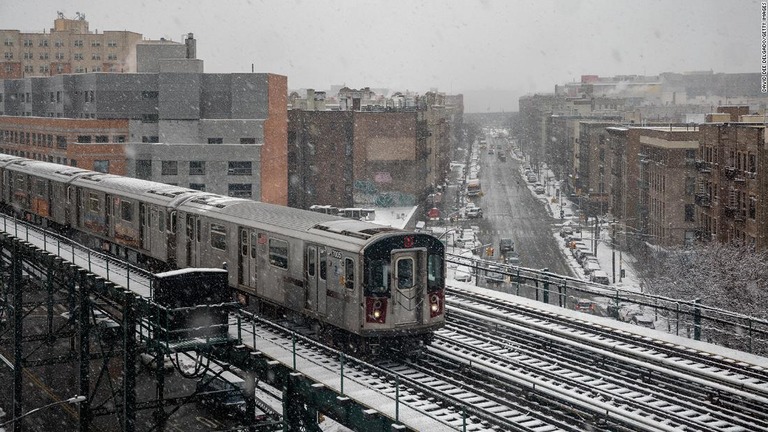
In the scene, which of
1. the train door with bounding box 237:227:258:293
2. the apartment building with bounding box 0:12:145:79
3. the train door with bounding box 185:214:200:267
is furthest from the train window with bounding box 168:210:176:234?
the apartment building with bounding box 0:12:145:79

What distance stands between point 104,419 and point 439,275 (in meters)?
15.9

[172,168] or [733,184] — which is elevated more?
[172,168]

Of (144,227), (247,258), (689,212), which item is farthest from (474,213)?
(247,258)

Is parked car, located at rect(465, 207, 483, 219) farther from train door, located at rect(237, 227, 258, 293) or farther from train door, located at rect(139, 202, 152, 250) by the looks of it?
train door, located at rect(237, 227, 258, 293)

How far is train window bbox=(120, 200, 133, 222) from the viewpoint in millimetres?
28038

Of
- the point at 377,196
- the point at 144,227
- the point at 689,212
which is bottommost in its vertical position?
the point at 377,196

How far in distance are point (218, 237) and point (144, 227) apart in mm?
5790

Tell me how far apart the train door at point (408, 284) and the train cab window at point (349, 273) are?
0.78m

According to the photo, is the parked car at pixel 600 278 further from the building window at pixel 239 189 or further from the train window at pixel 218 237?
the train window at pixel 218 237

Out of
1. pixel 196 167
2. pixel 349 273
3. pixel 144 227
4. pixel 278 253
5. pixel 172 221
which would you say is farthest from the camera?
pixel 196 167

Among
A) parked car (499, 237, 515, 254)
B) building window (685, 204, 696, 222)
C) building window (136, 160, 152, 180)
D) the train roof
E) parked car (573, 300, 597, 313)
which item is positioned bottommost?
parked car (573, 300, 597, 313)

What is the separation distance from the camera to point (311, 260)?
18.4 meters

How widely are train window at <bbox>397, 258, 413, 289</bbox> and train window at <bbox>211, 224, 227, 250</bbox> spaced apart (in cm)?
605

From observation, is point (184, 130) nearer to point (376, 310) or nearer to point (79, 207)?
point (79, 207)
